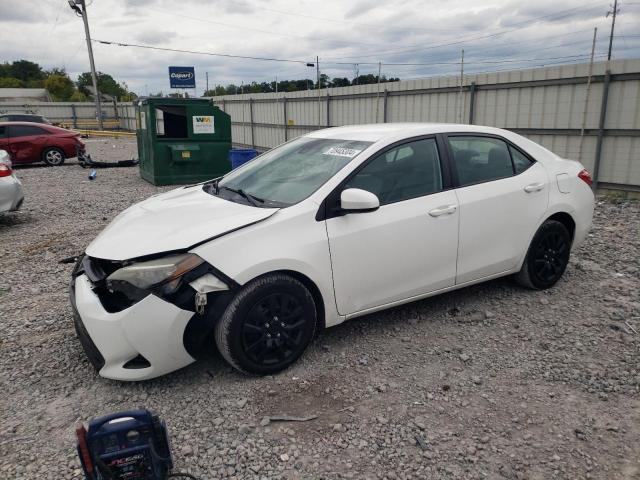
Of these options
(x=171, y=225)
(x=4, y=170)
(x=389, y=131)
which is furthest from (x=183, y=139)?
(x=171, y=225)

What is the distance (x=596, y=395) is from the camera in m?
3.11

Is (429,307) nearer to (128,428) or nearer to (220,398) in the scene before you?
(220,398)

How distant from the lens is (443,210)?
3797 millimetres

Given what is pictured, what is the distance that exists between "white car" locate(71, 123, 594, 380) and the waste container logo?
7760mm

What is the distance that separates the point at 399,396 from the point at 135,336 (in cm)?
159

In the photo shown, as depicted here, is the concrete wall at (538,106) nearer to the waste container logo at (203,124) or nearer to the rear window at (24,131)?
the waste container logo at (203,124)

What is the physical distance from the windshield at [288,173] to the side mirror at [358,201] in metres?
0.28

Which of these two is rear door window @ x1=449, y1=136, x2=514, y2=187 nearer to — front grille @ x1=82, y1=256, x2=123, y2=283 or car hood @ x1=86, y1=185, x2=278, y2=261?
car hood @ x1=86, y1=185, x2=278, y2=261

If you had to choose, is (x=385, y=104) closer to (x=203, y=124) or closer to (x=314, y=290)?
(x=203, y=124)

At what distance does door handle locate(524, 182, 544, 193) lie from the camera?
170 inches

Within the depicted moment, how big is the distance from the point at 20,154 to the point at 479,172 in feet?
51.5

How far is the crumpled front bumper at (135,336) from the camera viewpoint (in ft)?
9.50

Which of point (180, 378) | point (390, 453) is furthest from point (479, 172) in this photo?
point (180, 378)

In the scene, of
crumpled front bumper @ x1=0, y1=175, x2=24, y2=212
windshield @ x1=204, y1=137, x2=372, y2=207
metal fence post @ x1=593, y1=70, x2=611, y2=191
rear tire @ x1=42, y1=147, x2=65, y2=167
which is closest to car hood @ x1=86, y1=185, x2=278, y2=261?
windshield @ x1=204, y1=137, x2=372, y2=207
